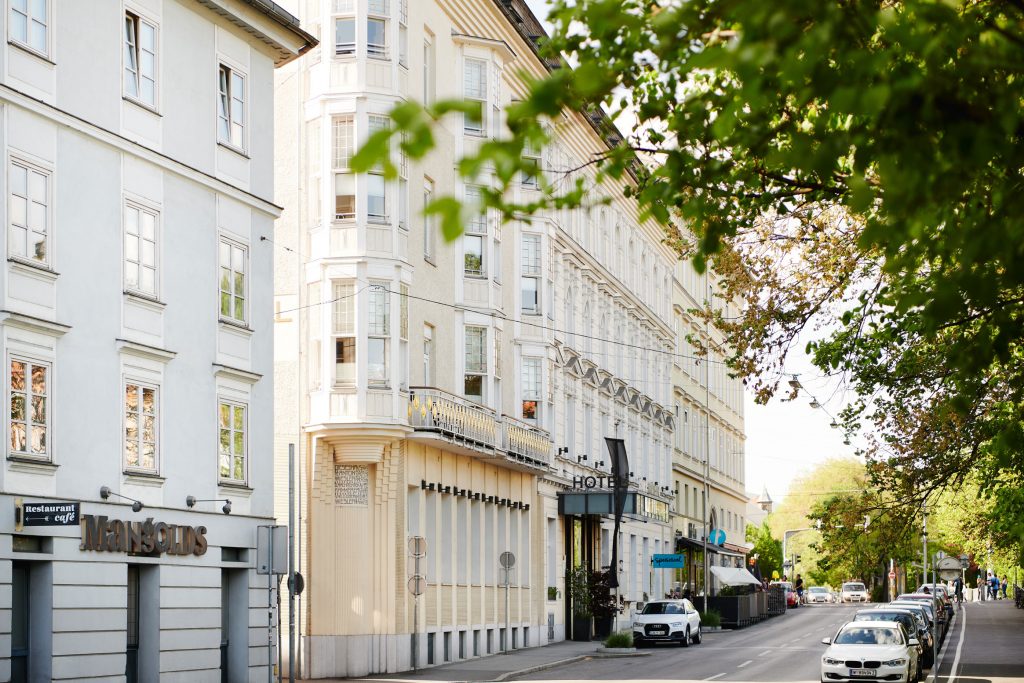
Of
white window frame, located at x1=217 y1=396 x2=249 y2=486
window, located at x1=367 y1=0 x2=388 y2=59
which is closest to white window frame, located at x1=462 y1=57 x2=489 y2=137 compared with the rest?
window, located at x1=367 y1=0 x2=388 y2=59

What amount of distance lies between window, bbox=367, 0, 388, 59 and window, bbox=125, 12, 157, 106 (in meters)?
10.1

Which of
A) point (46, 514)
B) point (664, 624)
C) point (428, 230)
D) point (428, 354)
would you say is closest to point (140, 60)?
point (46, 514)

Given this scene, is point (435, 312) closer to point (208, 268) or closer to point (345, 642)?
point (345, 642)

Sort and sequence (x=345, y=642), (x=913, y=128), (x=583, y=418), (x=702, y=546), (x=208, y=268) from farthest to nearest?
(x=702, y=546) → (x=583, y=418) → (x=345, y=642) → (x=208, y=268) → (x=913, y=128)

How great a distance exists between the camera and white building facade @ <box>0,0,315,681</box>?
22266 millimetres

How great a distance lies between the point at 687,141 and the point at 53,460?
1431cm

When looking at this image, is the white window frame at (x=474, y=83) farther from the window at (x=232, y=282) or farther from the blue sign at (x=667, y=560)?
the blue sign at (x=667, y=560)

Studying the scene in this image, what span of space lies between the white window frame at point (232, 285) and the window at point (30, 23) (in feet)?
19.1

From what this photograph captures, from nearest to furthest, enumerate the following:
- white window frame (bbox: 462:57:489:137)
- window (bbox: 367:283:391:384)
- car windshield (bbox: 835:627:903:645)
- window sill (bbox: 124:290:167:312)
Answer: window sill (bbox: 124:290:167:312), car windshield (bbox: 835:627:903:645), window (bbox: 367:283:391:384), white window frame (bbox: 462:57:489:137)

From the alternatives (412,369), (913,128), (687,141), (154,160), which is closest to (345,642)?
(412,369)

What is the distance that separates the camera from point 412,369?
37.3m

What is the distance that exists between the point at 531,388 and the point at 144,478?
2249cm

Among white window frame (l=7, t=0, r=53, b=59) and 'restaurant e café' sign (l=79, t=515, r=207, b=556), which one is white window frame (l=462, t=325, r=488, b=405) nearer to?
'restaurant e café' sign (l=79, t=515, r=207, b=556)

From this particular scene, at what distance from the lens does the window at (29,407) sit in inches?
861
